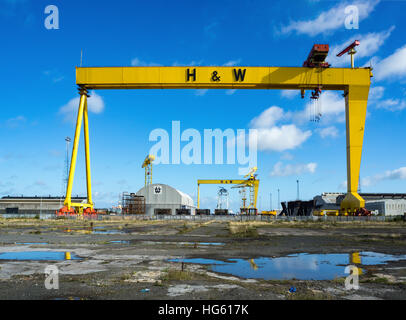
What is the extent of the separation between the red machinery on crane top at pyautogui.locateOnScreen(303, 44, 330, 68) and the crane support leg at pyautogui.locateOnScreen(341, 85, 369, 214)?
3382mm

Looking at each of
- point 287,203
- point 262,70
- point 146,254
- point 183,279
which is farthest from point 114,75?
point 287,203

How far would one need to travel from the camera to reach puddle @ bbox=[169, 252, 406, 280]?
6164 millimetres

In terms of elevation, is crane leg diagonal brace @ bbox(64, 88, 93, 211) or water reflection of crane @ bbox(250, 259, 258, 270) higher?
crane leg diagonal brace @ bbox(64, 88, 93, 211)

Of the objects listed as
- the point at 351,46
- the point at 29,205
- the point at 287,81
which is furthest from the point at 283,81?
the point at 29,205

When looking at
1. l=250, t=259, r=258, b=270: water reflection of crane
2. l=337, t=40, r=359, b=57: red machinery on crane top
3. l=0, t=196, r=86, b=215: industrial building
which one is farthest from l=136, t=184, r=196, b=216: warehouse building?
l=250, t=259, r=258, b=270: water reflection of crane

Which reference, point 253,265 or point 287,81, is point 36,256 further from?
point 287,81

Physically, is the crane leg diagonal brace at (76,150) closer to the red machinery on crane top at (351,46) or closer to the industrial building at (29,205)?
the red machinery on crane top at (351,46)

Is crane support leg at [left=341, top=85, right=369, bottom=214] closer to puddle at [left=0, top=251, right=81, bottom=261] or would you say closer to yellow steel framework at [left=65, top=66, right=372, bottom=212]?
yellow steel framework at [left=65, top=66, right=372, bottom=212]

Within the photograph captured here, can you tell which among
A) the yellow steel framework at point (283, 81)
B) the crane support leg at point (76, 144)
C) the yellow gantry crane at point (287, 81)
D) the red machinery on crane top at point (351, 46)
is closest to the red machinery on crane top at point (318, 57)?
the yellow gantry crane at point (287, 81)

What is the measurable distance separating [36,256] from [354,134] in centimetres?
2559

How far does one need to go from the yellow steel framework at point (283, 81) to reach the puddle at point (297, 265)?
19.5 m

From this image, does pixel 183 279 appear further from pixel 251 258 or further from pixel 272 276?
pixel 251 258

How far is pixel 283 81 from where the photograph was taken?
2695 cm

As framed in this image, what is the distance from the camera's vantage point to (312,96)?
90.9 feet
